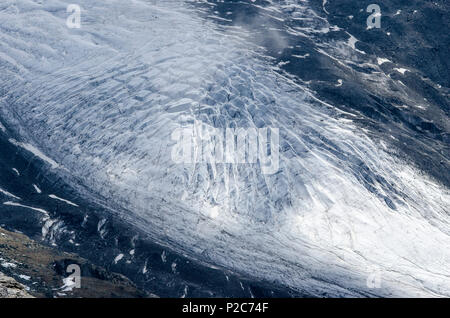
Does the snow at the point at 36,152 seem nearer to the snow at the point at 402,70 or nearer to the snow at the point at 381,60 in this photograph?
the snow at the point at 381,60

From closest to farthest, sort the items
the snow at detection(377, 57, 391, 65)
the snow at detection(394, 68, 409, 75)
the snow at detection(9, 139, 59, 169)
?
the snow at detection(9, 139, 59, 169), the snow at detection(394, 68, 409, 75), the snow at detection(377, 57, 391, 65)

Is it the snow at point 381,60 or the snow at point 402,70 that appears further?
Result: the snow at point 381,60

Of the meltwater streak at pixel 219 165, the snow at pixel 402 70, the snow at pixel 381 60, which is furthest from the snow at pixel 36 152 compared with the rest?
the snow at pixel 402 70

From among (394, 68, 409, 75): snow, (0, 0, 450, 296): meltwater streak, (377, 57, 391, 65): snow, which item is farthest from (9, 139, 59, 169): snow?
(394, 68, 409, 75): snow

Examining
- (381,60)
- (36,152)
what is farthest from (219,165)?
(381,60)

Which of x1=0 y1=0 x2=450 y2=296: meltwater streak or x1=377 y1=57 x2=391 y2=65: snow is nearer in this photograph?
x1=0 y1=0 x2=450 y2=296: meltwater streak

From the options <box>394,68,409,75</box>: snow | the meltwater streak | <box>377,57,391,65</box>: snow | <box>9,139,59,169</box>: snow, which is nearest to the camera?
the meltwater streak

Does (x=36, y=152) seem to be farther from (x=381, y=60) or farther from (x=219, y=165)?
(x=381, y=60)

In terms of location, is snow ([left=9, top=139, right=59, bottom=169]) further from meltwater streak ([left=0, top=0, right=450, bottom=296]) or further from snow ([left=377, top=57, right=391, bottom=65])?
snow ([left=377, top=57, right=391, bottom=65])

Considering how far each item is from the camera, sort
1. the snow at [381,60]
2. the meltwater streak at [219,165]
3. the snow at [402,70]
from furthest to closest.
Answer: the snow at [381,60]
the snow at [402,70]
the meltwater streak at [219,165]
